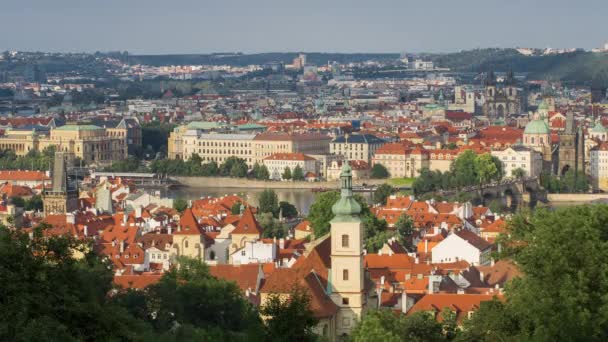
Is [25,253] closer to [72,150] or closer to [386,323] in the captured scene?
[386,323]

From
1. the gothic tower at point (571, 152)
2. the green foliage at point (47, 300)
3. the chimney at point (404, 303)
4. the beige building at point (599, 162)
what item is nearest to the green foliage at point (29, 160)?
the gothic tower at point (571, 152)

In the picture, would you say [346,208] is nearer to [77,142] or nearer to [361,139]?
[361,139]

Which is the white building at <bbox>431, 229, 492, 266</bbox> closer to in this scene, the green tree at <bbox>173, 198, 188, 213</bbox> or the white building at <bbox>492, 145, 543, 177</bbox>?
the green tree at <bbox>173, 198, 188, 213</bbox>

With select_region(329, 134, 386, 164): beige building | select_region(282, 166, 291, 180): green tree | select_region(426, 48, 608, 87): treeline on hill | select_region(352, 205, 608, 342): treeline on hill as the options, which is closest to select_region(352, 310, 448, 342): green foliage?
select_region(352, 205, 608, 342): treeline on hill

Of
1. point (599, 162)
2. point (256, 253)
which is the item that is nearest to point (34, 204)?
point (256, 253)

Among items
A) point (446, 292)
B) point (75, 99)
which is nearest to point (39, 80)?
point (75, 99)

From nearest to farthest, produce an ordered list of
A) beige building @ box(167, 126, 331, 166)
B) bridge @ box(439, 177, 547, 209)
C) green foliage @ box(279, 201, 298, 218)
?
green foliage @ box(279, 201, 298, 218)
bridge @ box(439, 177, 547, 209)
beige building @ box(167, 126, 331, 166)
